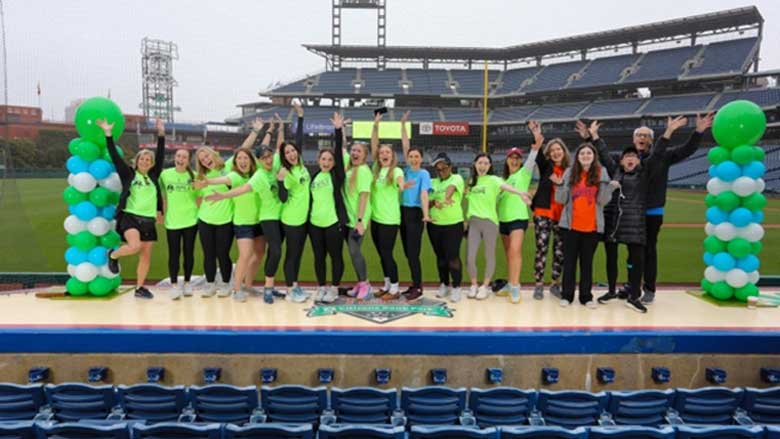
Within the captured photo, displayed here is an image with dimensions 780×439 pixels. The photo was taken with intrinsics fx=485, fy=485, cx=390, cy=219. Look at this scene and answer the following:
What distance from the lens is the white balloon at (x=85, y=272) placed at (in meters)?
5.30

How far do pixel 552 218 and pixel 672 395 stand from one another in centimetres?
247

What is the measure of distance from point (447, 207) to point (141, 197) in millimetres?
3283

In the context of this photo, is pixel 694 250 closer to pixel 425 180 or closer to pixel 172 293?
pixel 425 180

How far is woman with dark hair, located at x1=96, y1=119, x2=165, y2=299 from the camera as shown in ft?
16.9


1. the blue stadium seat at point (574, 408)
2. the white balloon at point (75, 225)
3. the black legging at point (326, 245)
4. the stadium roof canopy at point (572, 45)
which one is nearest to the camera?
the blue stadium seat at point (574, 408)

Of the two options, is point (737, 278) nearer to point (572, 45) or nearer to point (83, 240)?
point (83, 240)

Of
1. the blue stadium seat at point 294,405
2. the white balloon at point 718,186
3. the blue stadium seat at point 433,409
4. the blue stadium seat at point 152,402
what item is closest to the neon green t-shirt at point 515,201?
the white balloon at point 718,186

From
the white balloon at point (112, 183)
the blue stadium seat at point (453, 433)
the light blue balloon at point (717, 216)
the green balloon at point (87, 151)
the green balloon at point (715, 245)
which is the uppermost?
the green balloon at point (87, 151)

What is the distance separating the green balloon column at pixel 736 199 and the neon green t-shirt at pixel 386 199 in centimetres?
339

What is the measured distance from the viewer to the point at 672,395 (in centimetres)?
324

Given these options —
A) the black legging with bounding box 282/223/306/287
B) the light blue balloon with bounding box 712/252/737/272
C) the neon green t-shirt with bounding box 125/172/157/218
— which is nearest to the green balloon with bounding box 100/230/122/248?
the neon green t-shirt with bounding box 125/172/157/218

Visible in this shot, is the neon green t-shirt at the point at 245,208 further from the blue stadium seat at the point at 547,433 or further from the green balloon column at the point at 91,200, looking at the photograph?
the blue stadium seat at the point at 547,433

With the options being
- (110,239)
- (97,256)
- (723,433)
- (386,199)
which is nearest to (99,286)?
(97,256)

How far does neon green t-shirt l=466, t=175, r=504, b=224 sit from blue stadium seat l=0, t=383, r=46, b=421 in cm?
402
